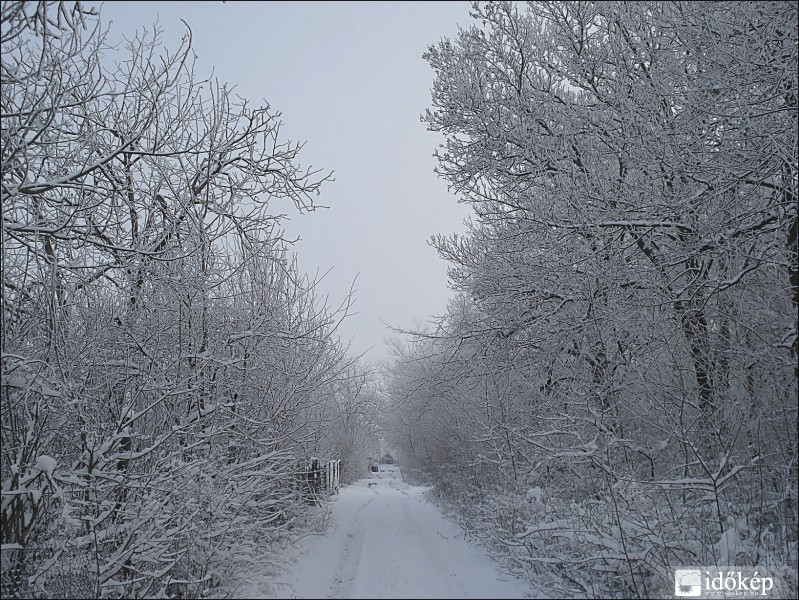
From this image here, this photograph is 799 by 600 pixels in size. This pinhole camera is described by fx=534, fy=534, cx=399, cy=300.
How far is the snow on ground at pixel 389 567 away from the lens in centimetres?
549

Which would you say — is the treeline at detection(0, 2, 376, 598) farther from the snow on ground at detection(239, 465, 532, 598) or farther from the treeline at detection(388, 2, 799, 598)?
the treeline at detection(388, 2, 799, 598)

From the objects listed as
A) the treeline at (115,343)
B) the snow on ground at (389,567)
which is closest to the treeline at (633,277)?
the snow on ground at (389,567)

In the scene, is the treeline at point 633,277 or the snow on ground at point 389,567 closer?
the treeline at point 633,277

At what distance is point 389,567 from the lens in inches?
269

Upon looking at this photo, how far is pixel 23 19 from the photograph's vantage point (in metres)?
4.53

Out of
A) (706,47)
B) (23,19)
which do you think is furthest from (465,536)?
(23,19)

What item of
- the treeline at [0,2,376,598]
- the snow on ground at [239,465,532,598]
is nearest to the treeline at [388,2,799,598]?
the snow on ground at [239,465,532,598]

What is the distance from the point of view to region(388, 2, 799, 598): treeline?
519 centimetres

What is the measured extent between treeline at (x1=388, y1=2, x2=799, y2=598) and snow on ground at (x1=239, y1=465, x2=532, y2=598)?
610 mm

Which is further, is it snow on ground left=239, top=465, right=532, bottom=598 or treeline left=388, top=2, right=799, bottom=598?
snow on ground left=239, top=465, right=532, bottom=598

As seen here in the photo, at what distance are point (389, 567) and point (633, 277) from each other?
5.15m

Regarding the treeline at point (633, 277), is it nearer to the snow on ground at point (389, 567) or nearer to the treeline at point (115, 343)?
the snow on ground at point (389, 567)

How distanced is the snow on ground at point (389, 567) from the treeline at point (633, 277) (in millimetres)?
610

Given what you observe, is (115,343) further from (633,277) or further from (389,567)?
(633,277)
